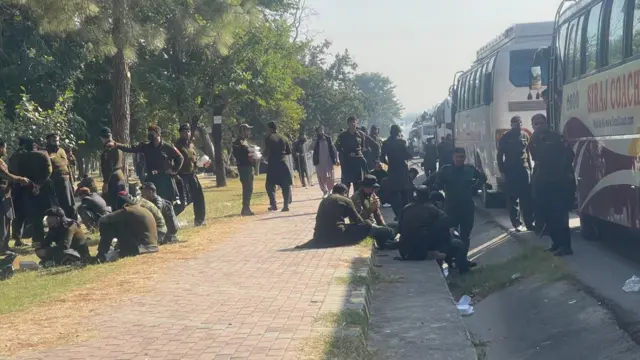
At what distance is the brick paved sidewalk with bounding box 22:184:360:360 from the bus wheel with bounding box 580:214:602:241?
12.2 ft

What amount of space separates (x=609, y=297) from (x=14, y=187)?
909cm

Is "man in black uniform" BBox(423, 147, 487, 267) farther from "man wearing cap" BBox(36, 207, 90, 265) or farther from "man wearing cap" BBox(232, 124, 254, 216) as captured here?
"man wearing cap" BBox(232, 124, 254, 216)

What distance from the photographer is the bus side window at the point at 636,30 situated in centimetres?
984

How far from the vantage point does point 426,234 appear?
11688 mm

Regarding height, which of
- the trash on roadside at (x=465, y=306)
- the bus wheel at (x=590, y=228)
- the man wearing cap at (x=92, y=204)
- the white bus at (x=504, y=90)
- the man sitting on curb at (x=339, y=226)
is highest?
the white bus at (x=504, y=90)

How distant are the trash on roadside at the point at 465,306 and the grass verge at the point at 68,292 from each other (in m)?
3.46

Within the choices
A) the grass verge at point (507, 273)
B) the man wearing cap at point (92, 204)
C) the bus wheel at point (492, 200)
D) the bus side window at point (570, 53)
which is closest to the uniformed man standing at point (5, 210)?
the man wearing cap at point (92, 204)

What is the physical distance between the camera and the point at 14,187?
14.0m

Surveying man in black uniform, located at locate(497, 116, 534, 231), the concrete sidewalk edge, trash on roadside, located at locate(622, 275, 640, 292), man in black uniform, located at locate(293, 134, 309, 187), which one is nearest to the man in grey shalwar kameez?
man in black uniform, located at locate(497, 116, 534, 231)

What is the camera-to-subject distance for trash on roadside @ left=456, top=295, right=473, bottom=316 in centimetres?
1033

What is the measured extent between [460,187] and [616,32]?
9.13 ft

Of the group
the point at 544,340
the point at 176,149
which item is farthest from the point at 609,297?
the point at 176,149

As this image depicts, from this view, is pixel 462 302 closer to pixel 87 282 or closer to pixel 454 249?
pixel 454 249

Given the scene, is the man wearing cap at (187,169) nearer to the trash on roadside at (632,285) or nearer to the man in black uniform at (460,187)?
the man in black uniform at (460,187)
